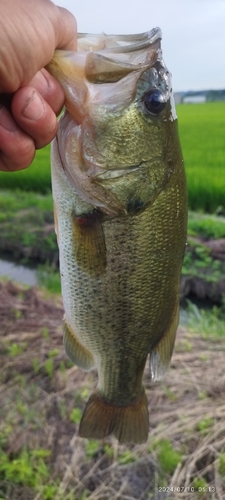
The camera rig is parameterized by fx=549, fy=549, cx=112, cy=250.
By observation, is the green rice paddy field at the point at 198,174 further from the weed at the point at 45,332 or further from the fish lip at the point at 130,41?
the fish lip at the point at 130,41

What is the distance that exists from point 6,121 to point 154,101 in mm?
362

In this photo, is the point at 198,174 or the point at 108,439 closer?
the point at 108,439

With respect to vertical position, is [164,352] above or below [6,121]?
below

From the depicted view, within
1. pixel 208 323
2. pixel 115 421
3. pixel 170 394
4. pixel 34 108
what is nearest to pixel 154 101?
pixel 34 108

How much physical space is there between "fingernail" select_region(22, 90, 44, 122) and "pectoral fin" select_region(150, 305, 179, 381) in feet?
2.20

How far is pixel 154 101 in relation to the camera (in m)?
1.33

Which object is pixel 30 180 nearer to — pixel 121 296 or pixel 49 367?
pixel 49 367

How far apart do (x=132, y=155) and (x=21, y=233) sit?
509 cm

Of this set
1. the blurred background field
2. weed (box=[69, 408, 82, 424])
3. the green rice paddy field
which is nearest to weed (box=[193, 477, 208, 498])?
the blurred background field

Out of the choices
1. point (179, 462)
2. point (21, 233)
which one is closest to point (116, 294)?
point (179, 462)

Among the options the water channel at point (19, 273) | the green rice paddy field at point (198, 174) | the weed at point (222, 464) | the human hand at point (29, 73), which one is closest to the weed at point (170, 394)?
the weed at point (222, 464)

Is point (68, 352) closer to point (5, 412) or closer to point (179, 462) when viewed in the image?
point (179, 462)

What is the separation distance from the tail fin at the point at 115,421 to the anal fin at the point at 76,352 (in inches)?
4.9

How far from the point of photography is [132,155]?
137 cm
